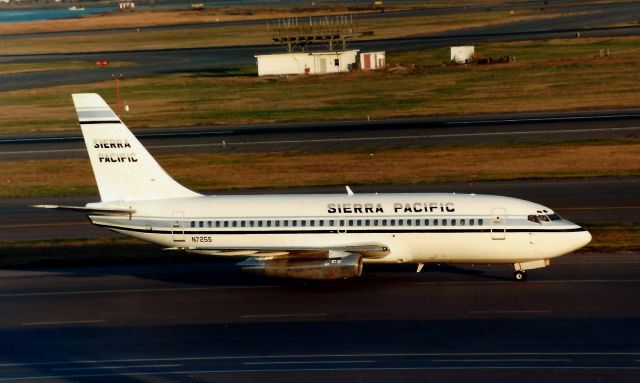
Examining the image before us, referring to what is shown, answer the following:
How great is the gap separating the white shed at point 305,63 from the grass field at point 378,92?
2233mm

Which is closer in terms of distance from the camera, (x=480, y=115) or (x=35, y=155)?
(x=35, y=155)

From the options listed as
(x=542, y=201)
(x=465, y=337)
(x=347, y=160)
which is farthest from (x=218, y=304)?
(x=347, y=160)

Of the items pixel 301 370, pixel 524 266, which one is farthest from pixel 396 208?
pixel 301 370

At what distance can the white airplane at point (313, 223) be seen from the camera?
42.7m

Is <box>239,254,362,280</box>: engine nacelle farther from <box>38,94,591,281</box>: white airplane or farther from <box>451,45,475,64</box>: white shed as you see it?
<box>451,45,475,64</box>: white shed

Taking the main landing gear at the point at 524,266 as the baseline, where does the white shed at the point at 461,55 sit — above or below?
above

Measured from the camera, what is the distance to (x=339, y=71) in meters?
121

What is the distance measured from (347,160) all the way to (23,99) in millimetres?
53928

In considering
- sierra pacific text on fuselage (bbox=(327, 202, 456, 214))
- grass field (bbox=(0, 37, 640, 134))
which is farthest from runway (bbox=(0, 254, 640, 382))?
grass field (bbox=(0, 37, 640, 134))

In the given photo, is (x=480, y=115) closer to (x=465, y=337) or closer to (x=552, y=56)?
(x=552, y=56)

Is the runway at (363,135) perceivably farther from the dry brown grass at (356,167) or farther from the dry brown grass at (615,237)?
the dry brown grass at (615,237)

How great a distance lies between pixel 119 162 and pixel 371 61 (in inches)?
3015

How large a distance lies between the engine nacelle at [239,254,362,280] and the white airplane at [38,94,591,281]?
4 centimetres

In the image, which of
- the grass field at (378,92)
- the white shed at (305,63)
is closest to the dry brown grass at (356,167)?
the grass field at (378,92)
